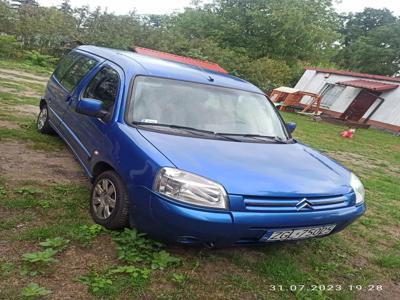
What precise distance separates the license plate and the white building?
18.3m

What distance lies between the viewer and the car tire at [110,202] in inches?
132

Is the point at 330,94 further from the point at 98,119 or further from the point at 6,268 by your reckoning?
the point at 6,268

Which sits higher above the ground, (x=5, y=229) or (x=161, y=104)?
(x=161, y=104)

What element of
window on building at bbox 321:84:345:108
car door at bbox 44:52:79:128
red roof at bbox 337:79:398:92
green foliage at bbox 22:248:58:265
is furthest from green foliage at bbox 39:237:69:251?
window on building at bbox 321:84:345:108

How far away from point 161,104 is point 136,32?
2090 centimetres

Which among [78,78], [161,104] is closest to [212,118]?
[161,104]

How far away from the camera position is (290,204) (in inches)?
122

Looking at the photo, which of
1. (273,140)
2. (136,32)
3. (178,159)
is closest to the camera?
(178,159)

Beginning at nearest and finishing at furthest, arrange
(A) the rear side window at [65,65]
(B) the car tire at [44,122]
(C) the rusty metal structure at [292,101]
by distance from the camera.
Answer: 1. (A) the rear side window at [65,65]
2. (B) the car tire at [44,122]
3. (C) the rusty metal structure at [292,101]

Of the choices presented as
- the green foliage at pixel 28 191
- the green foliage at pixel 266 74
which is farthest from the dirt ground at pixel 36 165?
the green foliage at pixel 266 74

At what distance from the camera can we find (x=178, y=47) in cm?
2469

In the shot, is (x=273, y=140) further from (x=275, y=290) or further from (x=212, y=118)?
(x=275, y=290)

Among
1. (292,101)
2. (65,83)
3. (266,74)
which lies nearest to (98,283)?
(65,83)

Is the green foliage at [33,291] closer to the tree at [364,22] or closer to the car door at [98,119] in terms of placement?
the car door at [98,119]
